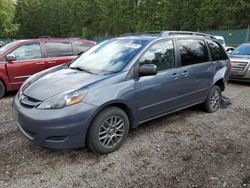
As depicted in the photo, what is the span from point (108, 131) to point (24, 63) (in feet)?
13.8

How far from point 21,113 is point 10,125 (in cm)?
149

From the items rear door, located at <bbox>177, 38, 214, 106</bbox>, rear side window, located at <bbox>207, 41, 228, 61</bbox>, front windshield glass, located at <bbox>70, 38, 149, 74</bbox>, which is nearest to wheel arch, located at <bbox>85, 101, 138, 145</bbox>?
front windshield glass, located at <bbox>70, 38, 149, 74</bbox>

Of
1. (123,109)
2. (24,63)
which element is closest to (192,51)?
(123,109)

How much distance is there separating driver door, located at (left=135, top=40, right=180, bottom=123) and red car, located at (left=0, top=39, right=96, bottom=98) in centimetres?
396

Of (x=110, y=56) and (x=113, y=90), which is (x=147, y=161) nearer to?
(x=113, y=90)

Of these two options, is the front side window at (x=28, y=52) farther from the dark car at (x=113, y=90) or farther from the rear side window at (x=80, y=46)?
the dark car at (x=113, y=90)

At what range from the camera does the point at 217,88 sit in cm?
570

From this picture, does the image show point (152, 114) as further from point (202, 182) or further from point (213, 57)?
point (213, 57)

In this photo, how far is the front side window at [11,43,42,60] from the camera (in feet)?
22.2

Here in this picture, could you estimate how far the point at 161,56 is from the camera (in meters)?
4.34

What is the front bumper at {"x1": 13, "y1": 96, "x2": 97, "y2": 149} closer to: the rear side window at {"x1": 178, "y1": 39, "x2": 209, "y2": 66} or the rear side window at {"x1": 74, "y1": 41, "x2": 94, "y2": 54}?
the rear side window at {"x1": 178, "y1": 39, "x2": 209, "y2": 66}

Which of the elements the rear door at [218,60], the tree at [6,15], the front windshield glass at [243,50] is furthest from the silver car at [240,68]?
the tree at [6,15]

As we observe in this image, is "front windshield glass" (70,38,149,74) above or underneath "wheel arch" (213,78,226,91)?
above

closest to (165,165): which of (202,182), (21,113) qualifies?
(202,182)
